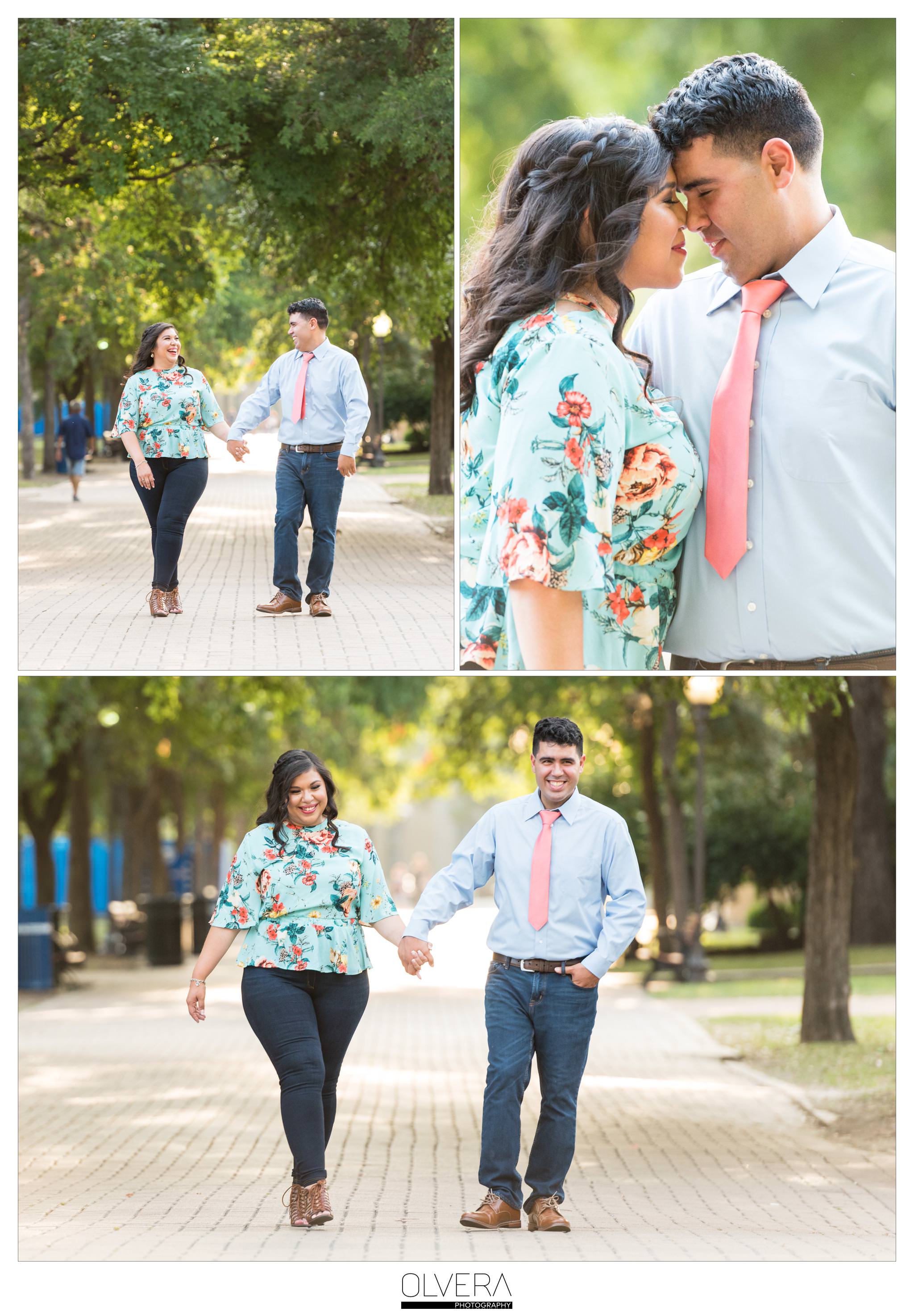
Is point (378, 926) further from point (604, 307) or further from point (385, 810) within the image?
point (385, 810)

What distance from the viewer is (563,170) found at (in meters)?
4.89

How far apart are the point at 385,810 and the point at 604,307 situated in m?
41.5

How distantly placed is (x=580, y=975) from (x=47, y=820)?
2064cm

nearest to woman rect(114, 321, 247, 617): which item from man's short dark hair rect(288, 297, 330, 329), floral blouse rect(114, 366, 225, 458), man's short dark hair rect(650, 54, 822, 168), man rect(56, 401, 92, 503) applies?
floral blouse rect(114, 366, 225, 458)

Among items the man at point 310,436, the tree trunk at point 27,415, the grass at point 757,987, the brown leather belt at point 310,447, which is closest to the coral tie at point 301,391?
the man at point 310,436

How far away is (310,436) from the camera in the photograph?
7.03 metres

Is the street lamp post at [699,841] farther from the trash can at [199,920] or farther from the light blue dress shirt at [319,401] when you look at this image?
the light blue dress shirt at [319,401]

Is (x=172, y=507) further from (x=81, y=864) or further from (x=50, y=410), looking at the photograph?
(x=81, y=864)

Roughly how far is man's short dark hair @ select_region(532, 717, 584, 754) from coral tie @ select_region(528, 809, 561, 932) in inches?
13.5

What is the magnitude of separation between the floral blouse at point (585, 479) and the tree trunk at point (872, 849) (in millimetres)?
18138

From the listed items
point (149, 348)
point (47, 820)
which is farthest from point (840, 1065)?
point (47, 820)

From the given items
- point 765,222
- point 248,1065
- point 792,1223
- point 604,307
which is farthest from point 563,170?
point 248,1065

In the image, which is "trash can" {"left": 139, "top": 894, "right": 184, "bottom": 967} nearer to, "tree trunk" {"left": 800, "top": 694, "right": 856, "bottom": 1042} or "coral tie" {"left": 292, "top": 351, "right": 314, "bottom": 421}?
"tree trunk" {"left": 800, "top": 694, "right": 856, "bottom": 1042}

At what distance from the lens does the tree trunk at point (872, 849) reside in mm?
22984
